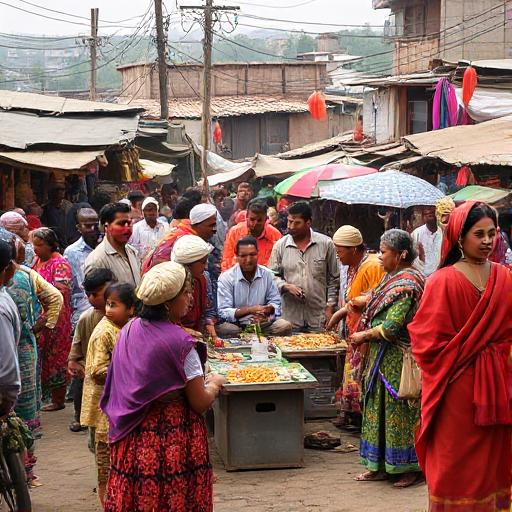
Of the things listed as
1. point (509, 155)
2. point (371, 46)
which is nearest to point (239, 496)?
point (509, 155)

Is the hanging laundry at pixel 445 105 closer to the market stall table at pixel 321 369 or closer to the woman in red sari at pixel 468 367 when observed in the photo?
the market stall table at pixel 321 369

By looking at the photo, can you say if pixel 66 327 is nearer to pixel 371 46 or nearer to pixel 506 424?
pixel 506 424

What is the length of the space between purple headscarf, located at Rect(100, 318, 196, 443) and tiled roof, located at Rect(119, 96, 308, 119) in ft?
110

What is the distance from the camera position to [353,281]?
877 cm

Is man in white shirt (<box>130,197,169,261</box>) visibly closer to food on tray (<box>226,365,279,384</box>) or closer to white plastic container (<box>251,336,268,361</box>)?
white plastic container (<box>251,336,268,361</box>)

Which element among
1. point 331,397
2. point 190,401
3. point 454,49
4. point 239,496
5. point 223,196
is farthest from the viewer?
point 454,49

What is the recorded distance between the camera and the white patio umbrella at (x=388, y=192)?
40.1 feet

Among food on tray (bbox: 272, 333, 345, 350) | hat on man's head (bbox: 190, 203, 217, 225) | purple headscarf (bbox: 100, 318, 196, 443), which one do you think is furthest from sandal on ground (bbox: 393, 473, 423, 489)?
purple headscarf (bbox: 100, 318, 196, 443)

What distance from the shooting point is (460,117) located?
20.4 meters

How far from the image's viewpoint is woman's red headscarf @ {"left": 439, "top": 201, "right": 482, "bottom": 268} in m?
5.14

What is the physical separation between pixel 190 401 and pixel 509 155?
8854 millimetres

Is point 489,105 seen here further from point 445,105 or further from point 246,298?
point 246,298

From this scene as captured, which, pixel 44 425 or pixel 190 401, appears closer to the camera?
pixel 190 401

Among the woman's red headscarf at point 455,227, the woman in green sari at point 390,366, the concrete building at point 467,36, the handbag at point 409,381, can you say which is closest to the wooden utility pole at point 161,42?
the concrete building at point 467,36
